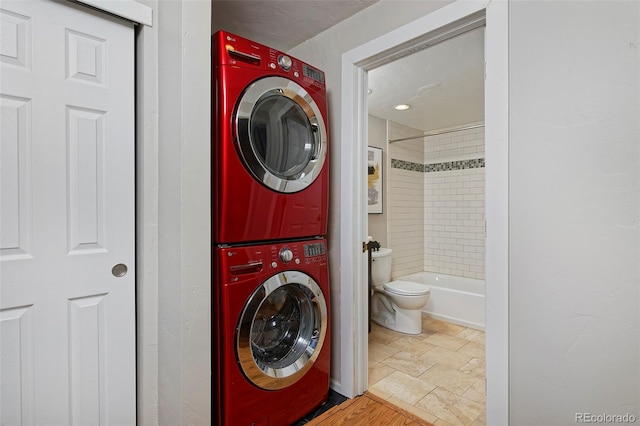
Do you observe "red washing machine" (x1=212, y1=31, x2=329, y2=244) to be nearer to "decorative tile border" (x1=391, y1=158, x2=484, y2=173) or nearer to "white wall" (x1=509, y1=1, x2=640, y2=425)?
"white wall" (x1=509, y1=1, x2=640, y2=425)

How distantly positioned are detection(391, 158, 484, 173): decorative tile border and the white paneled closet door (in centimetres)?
313

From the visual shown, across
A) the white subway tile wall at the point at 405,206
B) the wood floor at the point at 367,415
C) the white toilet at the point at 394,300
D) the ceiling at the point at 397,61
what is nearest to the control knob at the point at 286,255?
the wood floor at the point at 367,415

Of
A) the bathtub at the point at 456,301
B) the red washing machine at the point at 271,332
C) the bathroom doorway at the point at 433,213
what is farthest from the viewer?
the bathtub at the point at 456,301

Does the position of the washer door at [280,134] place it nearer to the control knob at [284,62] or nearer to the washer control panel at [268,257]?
the control knob at [284,62]

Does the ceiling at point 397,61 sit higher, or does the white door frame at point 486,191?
the ceiling at point 397,61

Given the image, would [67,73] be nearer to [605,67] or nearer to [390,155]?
[605,67]

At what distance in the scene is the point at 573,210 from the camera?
3.74 ft

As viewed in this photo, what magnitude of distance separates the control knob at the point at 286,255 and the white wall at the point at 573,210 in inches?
38.6

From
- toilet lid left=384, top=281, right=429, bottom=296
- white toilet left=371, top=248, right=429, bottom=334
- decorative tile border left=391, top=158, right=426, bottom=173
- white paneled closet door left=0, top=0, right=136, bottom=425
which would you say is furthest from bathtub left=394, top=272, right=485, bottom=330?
white paneled closet door left=0, top=0, right=136, bottom=425

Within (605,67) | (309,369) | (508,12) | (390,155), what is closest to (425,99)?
(390,155)

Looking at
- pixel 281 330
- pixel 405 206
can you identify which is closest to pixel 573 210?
pixel 281 330

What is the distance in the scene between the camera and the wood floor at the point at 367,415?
1.66 meters

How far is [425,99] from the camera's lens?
308 cm

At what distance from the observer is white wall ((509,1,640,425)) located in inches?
41.1
